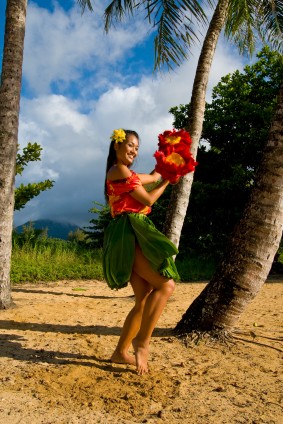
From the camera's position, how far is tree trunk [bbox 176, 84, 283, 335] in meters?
3.73

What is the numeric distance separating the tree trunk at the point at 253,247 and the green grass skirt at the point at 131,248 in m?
0.86

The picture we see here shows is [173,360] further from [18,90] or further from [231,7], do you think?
[231,7]

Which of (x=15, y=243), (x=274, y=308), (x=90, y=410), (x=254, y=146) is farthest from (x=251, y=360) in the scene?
(x=254, y=146)

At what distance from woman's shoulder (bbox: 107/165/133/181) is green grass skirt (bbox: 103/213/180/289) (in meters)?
0.31

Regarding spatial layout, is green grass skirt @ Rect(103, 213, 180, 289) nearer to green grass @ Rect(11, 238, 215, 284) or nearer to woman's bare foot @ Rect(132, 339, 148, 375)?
woman's bare foot @ Rect(132, 339, 148, 375)

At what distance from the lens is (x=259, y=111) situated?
12.5m

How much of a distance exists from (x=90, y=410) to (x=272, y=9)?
9.23 meters

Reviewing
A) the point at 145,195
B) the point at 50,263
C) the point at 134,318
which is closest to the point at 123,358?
the point at 134,318

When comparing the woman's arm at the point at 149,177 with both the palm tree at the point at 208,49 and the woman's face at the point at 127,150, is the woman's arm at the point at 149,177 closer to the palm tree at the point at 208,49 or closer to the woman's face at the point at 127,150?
the woman's face at the point at 127,150

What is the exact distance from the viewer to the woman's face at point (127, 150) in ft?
10.6

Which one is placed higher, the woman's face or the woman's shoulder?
the woman's face

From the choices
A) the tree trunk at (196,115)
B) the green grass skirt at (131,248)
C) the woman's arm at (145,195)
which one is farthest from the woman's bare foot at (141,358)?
the tree trunk at (196,115)

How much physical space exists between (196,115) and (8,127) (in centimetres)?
319

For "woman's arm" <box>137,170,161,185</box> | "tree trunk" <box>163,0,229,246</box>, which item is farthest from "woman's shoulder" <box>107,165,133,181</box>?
"tree trunk" <box>163,0,229,246</box>
